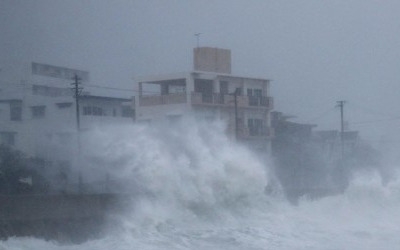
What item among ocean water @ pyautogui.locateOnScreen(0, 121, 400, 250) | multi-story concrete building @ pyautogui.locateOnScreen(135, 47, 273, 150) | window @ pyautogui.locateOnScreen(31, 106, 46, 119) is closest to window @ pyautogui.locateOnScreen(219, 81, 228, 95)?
multi-story concrete building @ pyautogui.locateOnScreen(135, 47, 273, 150)

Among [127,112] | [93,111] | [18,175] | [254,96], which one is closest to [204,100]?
[254,96]

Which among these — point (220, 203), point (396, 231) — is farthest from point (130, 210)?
point (396, 231)

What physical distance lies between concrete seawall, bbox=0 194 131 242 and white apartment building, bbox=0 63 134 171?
757 centimetres

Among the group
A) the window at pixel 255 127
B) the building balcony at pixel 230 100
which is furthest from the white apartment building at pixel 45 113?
the window at pixel 255 127

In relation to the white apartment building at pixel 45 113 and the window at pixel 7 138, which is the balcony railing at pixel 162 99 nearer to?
the white apartment building at pixel 45 113

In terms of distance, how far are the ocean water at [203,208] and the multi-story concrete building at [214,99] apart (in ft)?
32.0

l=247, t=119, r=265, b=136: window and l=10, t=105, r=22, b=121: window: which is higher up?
l=10, t=105, r=22, b=121: window

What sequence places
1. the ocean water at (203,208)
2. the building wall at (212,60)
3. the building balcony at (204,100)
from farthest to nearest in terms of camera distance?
the building wall at (212,60)
the building balcony at (204,100)
the ocean water at (203,208)

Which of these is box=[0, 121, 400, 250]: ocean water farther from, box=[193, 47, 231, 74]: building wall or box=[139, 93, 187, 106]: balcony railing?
box=[193, 47, 231, 74]: building wall

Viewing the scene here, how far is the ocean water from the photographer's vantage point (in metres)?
15.9

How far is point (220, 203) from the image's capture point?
19.1 metres

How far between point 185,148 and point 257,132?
51.9 ft

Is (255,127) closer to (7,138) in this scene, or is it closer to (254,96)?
(254,96)

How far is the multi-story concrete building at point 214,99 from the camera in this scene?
33281 millimetres
